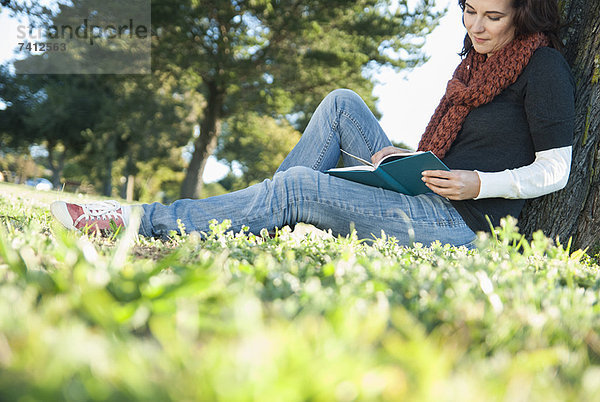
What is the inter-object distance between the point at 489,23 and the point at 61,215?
9.34 feet

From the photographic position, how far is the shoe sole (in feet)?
8.46

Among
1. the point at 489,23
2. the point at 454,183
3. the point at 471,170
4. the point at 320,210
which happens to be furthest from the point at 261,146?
the point at 454,183

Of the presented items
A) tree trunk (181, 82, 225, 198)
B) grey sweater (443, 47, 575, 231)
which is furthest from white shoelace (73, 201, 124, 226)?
tree trunk (181, 82, 225, 198)

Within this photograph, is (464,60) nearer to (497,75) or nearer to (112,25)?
(497,75)

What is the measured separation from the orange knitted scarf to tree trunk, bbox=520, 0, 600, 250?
395 millimetres

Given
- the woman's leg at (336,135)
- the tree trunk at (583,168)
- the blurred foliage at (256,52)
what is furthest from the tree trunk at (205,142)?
the tree trunk at (583,168)

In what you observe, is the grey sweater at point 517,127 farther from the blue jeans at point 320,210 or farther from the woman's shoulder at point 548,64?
the blue jeans at point 320,210

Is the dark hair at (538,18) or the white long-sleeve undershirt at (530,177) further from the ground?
the dark hair at (538,18)

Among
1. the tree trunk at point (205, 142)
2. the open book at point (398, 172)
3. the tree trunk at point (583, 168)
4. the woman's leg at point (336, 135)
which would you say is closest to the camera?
the open book at point (398, 172)

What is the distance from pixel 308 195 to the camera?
270cm

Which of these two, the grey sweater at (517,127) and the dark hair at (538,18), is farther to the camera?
the dark hair at (538,18)

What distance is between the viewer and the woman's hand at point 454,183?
2.66 metres

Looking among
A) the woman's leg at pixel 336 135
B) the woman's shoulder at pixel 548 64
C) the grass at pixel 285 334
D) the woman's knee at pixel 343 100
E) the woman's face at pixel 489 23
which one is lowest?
the grass at pixel 285 334

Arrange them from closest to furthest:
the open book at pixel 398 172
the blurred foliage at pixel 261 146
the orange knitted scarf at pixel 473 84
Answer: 1. the open book at pixel 398 172
2. the orange knitted scarf at pixel 473 84
3. the blurred foliage at pixel 261 146
